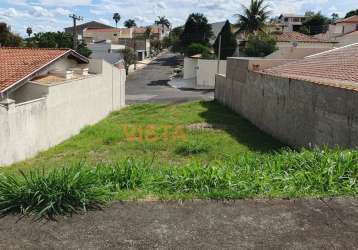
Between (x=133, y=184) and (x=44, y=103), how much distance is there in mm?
12757

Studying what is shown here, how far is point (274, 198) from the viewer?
369 centimetres

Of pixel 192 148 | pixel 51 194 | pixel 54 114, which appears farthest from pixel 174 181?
pixel 54 114

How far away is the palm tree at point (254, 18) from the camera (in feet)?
Result: 175

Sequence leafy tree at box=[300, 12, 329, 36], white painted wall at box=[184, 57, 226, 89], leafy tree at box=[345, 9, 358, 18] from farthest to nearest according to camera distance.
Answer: leafy tree at box=[345, 9, 358, 18], leafy tree at box=[300, 12, 329, 36], white painted wall at box=[184, 57, 226, 89]

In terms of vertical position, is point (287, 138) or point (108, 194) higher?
point (108, 194)

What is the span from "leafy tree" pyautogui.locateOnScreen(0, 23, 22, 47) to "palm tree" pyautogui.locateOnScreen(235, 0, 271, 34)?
A: 30337 mm

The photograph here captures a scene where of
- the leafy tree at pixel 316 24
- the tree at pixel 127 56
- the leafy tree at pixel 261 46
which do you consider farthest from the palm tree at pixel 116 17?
the leafy tree at pixel 261 46

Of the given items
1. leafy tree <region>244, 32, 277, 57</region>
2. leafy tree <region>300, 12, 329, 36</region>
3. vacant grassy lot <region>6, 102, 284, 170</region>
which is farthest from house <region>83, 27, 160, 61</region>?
vacant grassy lot <region>6, 102, 284, 170</region>

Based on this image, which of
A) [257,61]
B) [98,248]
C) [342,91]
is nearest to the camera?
[98,248]

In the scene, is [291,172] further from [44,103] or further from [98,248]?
[44,103]

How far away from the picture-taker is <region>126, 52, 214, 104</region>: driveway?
117 feet

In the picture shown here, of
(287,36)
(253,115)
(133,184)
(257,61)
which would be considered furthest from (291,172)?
(287,36)

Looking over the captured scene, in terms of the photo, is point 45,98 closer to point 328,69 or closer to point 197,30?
point 328,69

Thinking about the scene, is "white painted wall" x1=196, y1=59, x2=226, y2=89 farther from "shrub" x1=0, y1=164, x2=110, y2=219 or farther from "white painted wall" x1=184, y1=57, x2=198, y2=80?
"shrub" x1=0, y1=164, x2=110, y2=219
